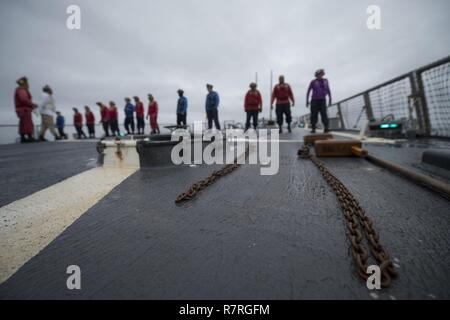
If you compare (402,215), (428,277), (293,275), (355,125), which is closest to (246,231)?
(293,275)

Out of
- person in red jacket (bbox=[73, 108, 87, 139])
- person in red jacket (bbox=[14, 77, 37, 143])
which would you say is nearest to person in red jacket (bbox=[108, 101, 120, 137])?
person in red jacket (bbox=[73, 108, 87, 139])

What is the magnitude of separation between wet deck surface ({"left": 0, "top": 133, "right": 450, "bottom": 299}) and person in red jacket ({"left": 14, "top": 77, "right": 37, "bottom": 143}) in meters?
8.90

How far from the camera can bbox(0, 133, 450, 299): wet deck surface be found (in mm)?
665

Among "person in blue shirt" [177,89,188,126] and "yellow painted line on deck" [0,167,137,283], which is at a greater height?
"person in blue shirt" [177,89,188,126]

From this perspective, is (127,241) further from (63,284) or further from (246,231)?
(246,231)

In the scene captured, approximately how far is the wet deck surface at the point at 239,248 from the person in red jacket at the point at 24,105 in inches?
350

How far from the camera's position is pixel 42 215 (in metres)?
1.26

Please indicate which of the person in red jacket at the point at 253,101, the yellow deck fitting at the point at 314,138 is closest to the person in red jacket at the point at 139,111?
the person in red jacket at the point at 253,101

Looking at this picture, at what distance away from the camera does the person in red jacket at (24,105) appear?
7.30m

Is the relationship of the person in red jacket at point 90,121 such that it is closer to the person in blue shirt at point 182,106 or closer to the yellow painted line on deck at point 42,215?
the person in blue shirt at point 182,106

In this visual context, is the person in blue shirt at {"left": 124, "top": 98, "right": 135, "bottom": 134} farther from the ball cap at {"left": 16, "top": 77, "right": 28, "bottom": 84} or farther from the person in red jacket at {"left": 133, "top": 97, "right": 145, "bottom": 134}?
the ball cap at {"left": 16, "top": 77, "right": 28, "bottom": 84}

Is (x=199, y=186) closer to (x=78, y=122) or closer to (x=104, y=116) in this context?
(x=104, y=116)

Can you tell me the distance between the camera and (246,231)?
1.00 m
